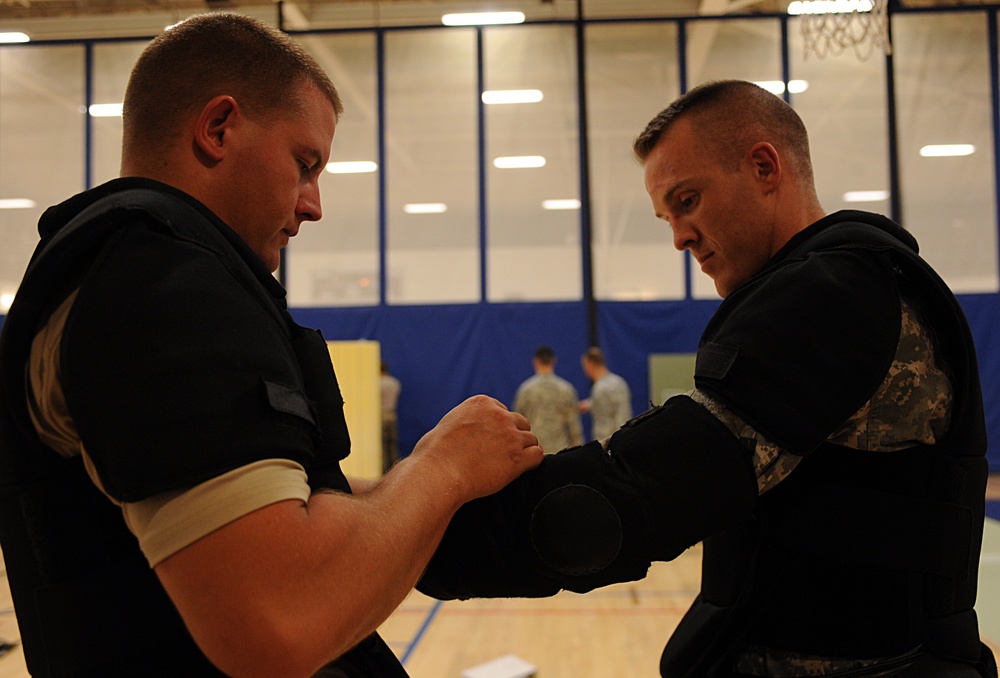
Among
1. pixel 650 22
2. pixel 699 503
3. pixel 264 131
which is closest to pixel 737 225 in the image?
pixel 699 503

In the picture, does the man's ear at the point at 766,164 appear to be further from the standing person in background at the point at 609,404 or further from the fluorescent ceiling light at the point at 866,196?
the fluorescent ceiling light at the point at 866,196

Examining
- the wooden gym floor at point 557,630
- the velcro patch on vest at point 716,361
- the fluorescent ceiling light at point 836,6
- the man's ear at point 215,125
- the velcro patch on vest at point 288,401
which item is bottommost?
the wooden gym floor at point 557,630

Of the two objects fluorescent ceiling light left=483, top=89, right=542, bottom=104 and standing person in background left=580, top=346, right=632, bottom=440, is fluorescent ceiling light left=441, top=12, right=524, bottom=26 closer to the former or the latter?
fluorescent ceiling light left=483, top=89, right=542, bottom=104

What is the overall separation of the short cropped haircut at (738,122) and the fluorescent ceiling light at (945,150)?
36.3 feet

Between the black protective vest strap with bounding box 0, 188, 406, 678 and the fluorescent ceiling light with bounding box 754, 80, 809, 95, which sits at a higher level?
the fluorescent ceiling light with bounding box 754, 80, 809, 95

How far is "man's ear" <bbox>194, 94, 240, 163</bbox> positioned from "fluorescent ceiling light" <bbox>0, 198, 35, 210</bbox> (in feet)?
40.7

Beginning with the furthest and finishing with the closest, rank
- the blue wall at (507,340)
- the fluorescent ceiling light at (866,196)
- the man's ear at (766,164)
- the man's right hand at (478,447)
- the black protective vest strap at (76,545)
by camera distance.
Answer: the fluorescent ceiling light at (866,196)
the blue wall at (507,340)
the man's ear at (766,164)
the man's right hand at (478,447)
the black protective vest strap at (76,545)

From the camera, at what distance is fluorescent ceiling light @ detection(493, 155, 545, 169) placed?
11.4 meters

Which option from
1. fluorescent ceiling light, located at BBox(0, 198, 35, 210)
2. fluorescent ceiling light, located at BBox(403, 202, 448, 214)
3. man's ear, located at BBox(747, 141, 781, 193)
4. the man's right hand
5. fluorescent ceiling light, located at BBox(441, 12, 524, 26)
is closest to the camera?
the man's right hand

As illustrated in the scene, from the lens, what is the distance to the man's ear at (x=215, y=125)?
1127mm

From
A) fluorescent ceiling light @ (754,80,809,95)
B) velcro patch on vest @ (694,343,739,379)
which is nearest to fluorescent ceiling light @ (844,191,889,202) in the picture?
fluorescent ceiling light @ (754,80,809,95)

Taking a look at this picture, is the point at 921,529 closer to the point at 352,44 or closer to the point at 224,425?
the point at 224,425

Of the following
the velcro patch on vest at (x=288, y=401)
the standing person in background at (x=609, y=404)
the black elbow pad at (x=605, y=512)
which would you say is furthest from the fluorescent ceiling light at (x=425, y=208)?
the velcro patch on vest at (x=288, y=401)

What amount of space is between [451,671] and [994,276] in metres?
10.2
